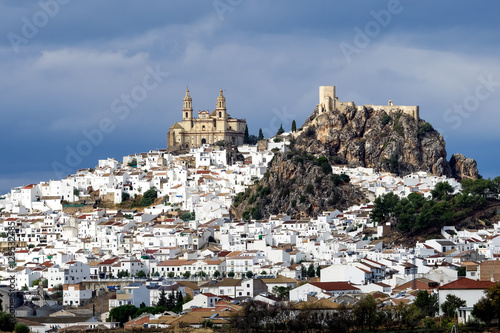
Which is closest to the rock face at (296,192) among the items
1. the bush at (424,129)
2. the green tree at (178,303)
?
the bush at (424,129)

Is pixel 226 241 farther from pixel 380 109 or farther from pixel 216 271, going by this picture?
pixel 380 109

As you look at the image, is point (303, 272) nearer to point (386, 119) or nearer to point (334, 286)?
point (334, 286)

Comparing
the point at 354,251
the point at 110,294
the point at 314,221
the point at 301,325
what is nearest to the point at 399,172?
the point at 314,221

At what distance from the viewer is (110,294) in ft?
220

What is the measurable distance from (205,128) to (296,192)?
26896mm

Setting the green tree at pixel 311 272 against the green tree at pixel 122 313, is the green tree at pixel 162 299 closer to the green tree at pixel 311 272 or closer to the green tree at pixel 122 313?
the green tree at pixel 122 313

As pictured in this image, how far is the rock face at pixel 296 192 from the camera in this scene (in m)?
85.5

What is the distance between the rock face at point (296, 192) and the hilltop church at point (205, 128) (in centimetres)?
2109

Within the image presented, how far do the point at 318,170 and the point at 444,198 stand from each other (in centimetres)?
1100

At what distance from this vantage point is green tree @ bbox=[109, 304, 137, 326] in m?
57.5

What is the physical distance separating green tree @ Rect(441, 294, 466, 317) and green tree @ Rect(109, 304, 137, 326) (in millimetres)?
16094

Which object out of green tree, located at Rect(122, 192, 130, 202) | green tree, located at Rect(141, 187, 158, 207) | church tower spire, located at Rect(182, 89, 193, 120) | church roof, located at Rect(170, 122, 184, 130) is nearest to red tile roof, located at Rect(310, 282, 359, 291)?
green tree, located at Rect(141, 187, 158, 207)

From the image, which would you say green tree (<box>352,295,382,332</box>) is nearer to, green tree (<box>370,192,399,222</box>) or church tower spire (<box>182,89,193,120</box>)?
green tree (<box>370,192,399,222</box>)

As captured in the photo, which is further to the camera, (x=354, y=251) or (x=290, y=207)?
(x=290, y=207)
